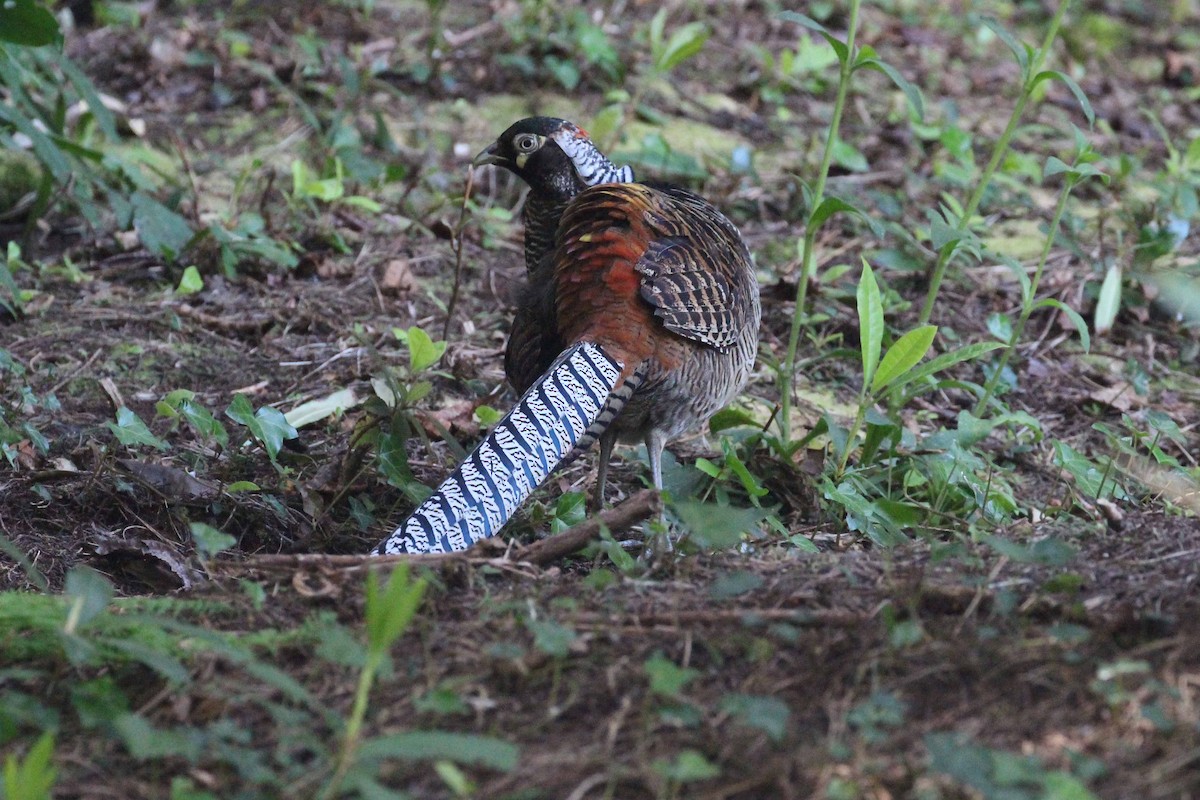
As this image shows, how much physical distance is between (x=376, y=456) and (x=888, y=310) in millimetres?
2792

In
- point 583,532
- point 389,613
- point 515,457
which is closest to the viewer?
point 389,613

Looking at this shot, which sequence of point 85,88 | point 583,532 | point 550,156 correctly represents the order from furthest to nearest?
point 85,88, point 550,156, point 583,532

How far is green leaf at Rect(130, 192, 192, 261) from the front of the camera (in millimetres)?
6074

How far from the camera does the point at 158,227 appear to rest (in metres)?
6.13

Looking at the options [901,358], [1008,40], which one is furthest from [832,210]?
[1008,40]

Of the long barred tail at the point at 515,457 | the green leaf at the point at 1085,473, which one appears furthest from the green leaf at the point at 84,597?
the green leaf at the point at 1085,473

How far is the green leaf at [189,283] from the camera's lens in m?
5.98

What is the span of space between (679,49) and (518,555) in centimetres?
477

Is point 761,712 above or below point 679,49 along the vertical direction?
below

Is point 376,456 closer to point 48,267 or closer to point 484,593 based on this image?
point 484,593

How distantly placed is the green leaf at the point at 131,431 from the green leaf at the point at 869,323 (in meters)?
2.41

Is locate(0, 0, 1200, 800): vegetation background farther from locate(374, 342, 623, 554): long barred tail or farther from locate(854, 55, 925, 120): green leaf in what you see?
locate(374, 342, 623, 554): long barred tail

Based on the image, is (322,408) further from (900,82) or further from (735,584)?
(735,584)

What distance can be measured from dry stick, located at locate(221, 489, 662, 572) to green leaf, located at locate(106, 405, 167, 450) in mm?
951
